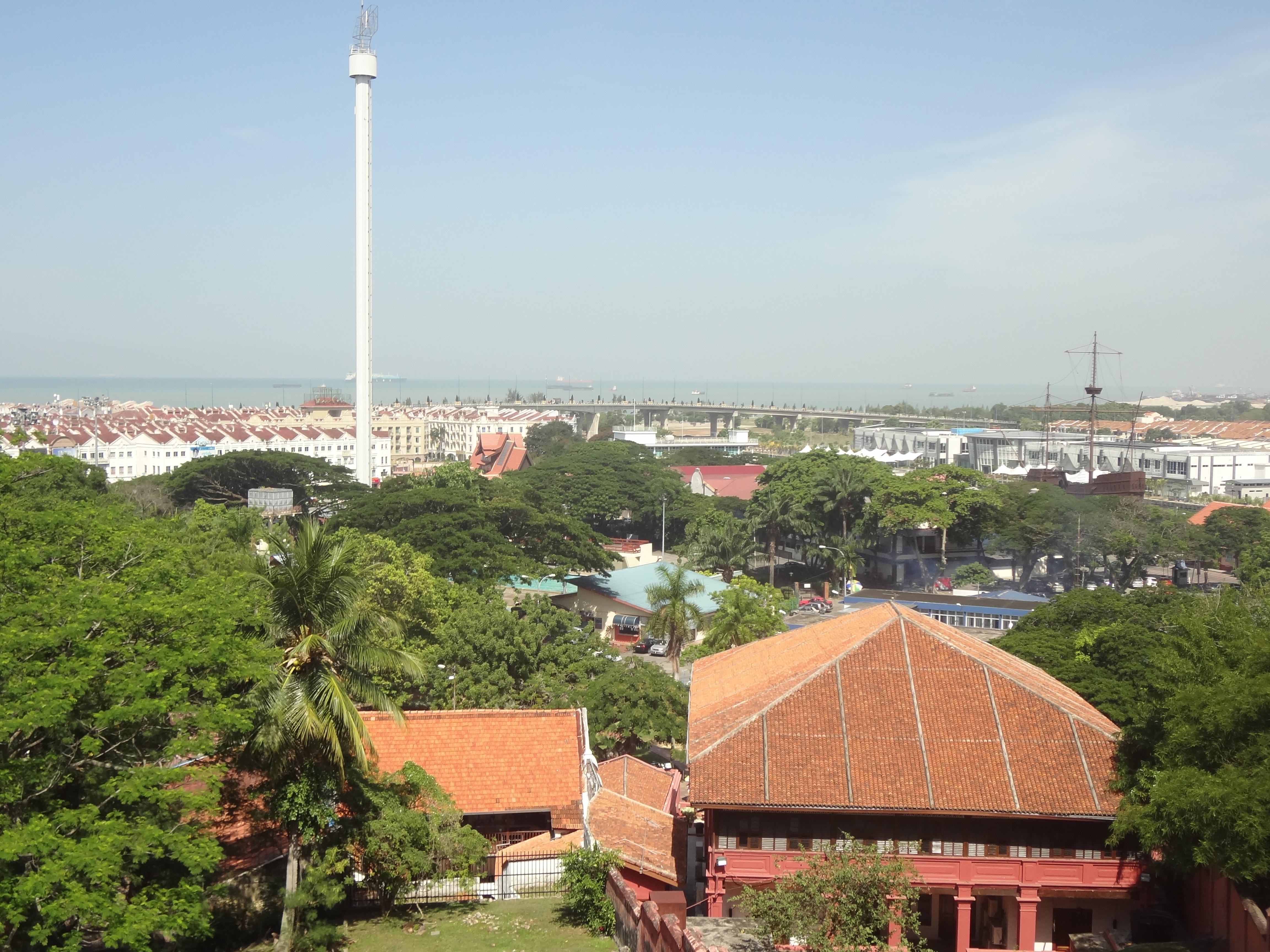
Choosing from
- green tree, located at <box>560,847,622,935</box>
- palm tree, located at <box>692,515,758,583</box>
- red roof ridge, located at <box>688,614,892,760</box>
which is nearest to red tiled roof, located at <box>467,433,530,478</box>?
palm tree, located at <box>692,515,758,583</box>

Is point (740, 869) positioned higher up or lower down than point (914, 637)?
lower down

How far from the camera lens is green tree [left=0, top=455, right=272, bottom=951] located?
41.8ft

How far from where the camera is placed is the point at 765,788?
17234 millimetres

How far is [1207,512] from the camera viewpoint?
64562mm

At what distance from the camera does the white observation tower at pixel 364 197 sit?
72.4 metres

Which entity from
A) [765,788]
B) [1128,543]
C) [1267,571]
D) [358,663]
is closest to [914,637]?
[765,788]

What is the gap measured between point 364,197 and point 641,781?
5842 centimetres

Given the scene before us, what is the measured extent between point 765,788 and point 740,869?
1448mm

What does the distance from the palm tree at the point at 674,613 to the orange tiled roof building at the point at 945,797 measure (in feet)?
50.8

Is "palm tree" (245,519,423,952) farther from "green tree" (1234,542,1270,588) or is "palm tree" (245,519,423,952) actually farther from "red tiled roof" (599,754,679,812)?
"green tree" (1234,542,1270,588)

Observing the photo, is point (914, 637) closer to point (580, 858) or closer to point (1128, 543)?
point (580, 858)

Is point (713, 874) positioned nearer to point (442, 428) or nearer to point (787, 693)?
point (787, 693)

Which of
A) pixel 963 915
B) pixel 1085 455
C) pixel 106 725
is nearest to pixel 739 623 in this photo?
pixel 963 915

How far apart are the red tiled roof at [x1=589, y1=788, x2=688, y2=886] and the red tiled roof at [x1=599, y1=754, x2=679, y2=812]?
36cm
